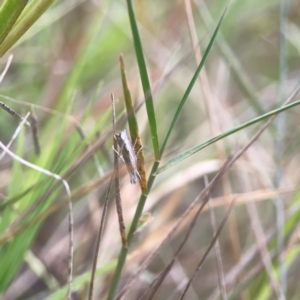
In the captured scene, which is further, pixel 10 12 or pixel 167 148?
pixel 167 148

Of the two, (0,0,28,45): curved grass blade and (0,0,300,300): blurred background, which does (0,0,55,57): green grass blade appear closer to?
(0,0,28,45): curved grass blade

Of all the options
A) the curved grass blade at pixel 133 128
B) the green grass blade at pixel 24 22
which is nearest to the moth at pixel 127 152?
the curved grass blade at pixel 133 128

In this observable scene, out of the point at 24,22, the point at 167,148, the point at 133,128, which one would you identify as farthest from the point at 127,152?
the point at 167,148

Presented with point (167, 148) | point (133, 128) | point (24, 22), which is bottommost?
point (167, 148)

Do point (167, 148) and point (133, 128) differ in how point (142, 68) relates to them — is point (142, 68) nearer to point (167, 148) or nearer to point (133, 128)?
point (133, 128)

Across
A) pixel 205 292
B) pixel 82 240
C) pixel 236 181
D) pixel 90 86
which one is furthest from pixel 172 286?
pixel 90 86

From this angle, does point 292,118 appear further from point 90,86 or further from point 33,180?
point 33,180
